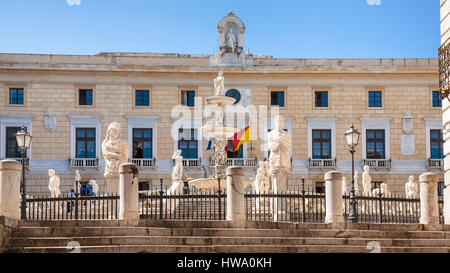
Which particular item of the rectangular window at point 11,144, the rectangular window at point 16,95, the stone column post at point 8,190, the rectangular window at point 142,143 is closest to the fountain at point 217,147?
the stone column post at point 8,190

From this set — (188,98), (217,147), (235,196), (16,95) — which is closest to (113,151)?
(235,196)

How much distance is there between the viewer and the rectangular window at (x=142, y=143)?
149 ft

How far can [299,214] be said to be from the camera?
2019 centimetres

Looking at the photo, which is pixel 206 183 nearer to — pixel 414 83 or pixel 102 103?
pixel 102 103

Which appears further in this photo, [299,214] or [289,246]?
[299,214]

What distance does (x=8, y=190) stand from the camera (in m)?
17.8

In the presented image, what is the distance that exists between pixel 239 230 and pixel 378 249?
10.4ft

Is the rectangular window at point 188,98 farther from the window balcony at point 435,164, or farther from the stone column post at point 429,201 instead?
the stone column post at point 429,201

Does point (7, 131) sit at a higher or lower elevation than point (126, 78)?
lower

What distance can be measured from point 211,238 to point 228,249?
0.53m

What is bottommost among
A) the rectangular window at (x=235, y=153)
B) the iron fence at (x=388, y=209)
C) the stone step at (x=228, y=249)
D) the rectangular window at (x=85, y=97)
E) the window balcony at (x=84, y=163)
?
the stone step at (x=228, y=249)

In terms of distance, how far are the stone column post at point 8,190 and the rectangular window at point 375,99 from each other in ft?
104
